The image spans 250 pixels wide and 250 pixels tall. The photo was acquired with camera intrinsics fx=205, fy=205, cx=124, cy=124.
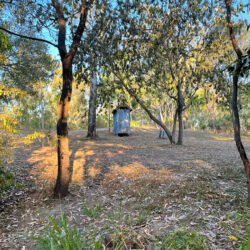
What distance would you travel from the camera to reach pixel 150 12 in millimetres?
9266

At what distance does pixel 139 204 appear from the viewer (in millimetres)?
4371

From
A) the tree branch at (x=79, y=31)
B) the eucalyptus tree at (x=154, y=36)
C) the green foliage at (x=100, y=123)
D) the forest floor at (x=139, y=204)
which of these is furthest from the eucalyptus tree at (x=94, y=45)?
the green foliage at (x=100, y=123)

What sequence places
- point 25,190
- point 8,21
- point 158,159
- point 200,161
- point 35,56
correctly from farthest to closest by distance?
1. point 35,56
2. point 158,159
3. point 200,161
4. point 8,21
5. point 25,190

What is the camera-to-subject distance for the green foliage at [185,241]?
2554 mm

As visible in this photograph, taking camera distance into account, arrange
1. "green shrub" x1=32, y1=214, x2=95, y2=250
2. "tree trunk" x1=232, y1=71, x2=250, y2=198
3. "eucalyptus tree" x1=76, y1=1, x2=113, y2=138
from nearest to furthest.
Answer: "green shrub" x1=32, y1=214, x2=95, y2=250 → "tree trunk" x1=232, y1=71, x2=250, y2=198 → "eucalyptus tree" x1=76, y1=1, x2=113, y2=138

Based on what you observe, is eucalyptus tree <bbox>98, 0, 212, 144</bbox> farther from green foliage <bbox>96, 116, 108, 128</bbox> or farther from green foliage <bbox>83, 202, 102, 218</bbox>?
green foliage <bbox>96, 116, 108, 128</bbox>

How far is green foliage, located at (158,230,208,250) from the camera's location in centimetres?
255

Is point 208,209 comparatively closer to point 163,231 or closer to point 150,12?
point 163,231

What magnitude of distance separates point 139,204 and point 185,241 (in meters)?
1.73

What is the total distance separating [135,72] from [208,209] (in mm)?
7849

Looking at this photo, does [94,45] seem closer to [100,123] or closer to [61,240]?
[61,240]

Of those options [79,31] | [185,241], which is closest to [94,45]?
[79,31]

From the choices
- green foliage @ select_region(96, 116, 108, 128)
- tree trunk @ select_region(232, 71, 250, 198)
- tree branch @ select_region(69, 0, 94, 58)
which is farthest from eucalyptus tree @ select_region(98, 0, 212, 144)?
green foliage @ select_region(96, 116, 108, 128)

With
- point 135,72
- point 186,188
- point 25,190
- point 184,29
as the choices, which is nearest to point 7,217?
point 25,190
